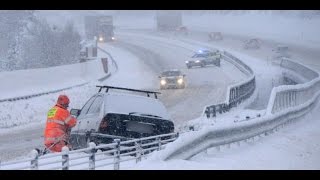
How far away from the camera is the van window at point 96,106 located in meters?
14.0

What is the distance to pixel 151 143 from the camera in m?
12.9

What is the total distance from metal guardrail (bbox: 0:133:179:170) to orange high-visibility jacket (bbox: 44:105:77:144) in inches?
18.2

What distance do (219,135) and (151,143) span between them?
3457 mm

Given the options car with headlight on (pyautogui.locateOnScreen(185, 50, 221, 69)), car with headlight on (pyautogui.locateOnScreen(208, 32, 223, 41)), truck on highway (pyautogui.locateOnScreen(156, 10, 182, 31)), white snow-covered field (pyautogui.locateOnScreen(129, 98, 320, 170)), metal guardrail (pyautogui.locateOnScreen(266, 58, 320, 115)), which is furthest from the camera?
truck on highway (pyautogui.locateOnScreen(156, 10, 182, 31))

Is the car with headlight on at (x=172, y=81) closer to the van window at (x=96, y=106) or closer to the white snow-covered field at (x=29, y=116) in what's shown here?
the white snow-covered field at (x=29, y=116)

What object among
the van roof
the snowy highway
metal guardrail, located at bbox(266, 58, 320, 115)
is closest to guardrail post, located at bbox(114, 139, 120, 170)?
the van roof

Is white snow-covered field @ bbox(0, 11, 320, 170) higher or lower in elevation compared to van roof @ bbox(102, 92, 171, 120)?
lower

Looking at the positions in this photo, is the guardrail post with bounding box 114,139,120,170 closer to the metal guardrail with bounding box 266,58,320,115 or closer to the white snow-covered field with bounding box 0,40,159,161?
the white snow-covered field with bounding box 0,40,159,161

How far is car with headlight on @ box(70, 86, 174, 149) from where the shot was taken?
1336 cm

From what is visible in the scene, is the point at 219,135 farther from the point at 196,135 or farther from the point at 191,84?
the point at 191,84
